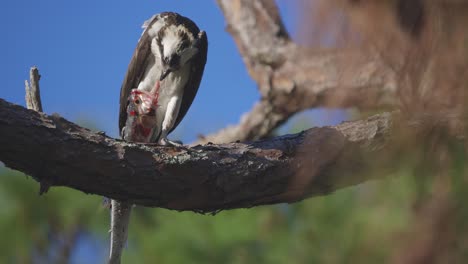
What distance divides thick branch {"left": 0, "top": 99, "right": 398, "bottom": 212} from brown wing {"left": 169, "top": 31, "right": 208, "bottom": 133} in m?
1.51

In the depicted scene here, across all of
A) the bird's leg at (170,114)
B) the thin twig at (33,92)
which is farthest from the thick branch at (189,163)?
the bird's leg at (170,114)

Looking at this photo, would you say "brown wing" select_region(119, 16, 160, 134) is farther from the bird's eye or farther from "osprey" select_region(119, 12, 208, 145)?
the bird's eye

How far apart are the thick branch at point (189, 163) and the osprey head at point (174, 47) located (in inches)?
52.2

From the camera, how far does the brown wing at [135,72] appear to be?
4.22 m

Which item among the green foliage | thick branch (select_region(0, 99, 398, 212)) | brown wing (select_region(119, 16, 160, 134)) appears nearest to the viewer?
thick branch (select_region(0, 99, 398, 212))

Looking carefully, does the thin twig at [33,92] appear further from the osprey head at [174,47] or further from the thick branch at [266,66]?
the thick branch at [266,66]

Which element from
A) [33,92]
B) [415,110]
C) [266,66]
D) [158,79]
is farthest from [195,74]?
[415,110]

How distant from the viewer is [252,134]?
493 cm

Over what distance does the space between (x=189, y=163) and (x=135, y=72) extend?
5.79 ft

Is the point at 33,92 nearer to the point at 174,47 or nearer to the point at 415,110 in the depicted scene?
the point at 174,47

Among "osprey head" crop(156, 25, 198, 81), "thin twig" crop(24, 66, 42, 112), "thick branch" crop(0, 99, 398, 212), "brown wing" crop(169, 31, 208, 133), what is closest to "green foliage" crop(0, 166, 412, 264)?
"brown wing" crop(169, 31, 208, 133)

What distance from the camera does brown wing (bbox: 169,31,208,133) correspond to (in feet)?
14.2

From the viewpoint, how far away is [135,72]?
4.23 metres

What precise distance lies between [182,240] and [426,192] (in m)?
4.90
